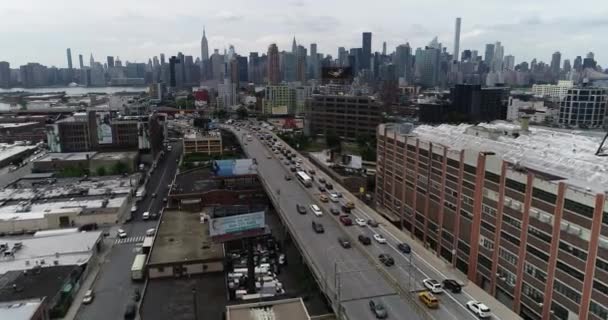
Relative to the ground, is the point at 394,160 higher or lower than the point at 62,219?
higher

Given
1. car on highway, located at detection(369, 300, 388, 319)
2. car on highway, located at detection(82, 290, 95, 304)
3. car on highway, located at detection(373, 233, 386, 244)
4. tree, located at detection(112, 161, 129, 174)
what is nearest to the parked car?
car on highway, located at detection(373, 233, 386, 244)

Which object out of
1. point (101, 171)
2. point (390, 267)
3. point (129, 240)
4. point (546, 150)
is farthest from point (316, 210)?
point (101, 171)

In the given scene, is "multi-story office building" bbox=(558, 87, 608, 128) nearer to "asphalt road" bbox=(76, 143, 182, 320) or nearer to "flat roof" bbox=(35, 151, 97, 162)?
"asphalt road" bbox=(76, 143, 182, 320)

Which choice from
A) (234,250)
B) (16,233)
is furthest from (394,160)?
(16,233)

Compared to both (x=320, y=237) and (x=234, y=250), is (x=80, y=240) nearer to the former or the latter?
(x=234, y=250)

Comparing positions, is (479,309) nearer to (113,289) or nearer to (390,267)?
(390,267)

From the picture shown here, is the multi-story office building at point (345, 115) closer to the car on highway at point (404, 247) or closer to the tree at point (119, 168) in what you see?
the tree at point (119, 168)

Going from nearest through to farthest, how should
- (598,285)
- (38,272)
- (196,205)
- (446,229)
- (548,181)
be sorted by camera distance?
(598,285) < (548,181) < (38,272) < (446,229) < (196,205)

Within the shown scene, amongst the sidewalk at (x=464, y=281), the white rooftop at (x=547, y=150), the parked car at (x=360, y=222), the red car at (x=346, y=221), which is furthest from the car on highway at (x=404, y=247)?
the white rooftop at (x=547, y=150)
